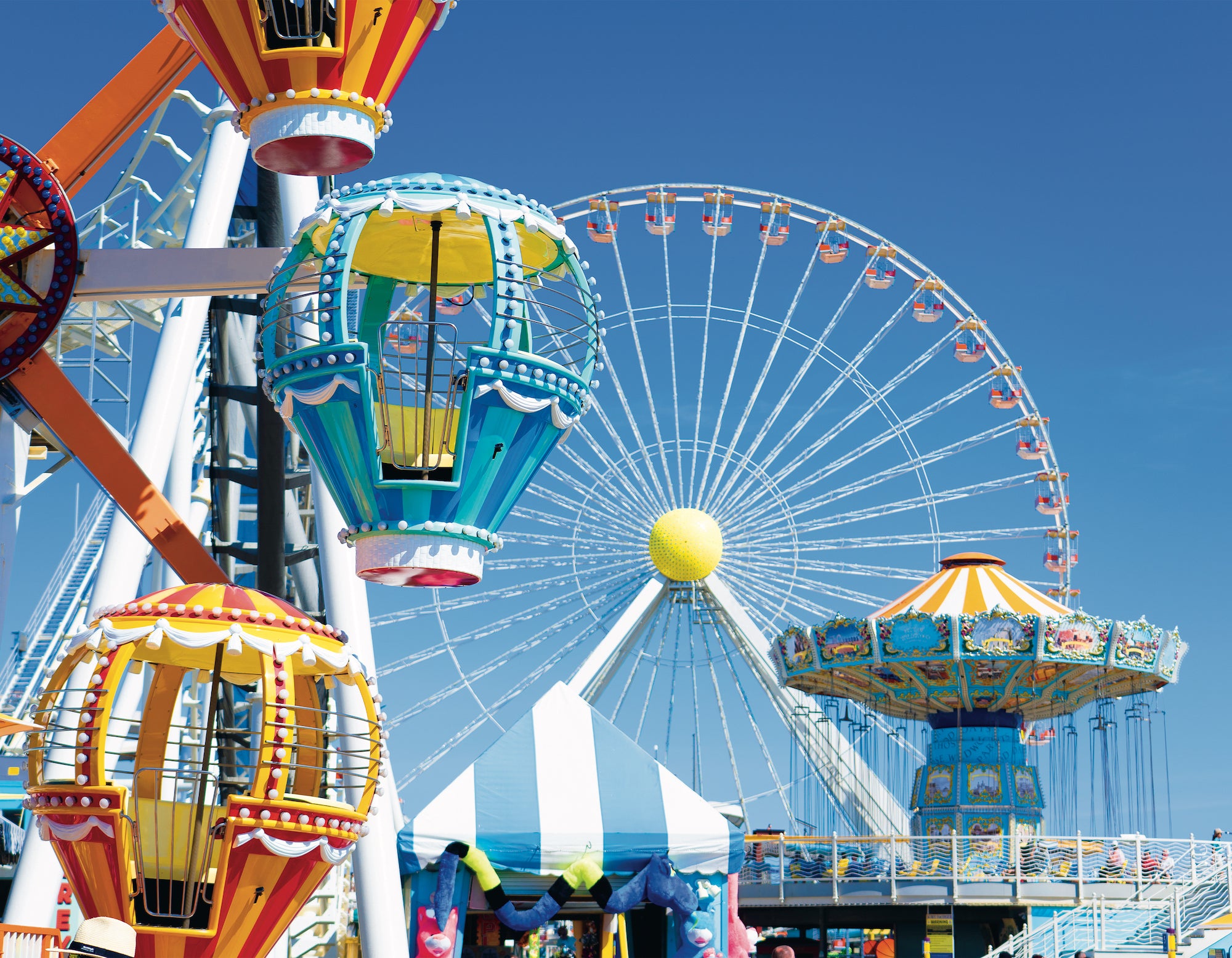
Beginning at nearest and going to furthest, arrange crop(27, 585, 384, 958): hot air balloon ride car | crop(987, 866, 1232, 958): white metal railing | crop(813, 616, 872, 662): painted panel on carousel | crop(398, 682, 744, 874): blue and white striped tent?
1. crop(27, 585, 384, 958): hot air balloon ride car
2. crop(398, 682, 744, 874): blue and white striped tent
3. crop(987, 866, 1232, 958): white metal railing
4. crop(813, 616, 872, 662): painted panel on carousel

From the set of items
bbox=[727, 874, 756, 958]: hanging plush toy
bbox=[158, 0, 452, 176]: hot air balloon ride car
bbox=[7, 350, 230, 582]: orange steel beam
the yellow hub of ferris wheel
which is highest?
the yellow hub of ferris wheel

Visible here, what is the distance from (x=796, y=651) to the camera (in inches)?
917

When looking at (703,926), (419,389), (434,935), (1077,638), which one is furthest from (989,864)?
(419,389)

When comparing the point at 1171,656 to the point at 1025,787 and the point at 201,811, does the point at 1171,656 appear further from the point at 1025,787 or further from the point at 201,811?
the point at 201,811

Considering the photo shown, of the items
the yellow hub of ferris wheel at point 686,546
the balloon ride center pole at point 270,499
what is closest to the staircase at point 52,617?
the yellow hub of ferris wheel at point 686,546

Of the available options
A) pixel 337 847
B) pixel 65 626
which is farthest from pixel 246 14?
pixel 65 626

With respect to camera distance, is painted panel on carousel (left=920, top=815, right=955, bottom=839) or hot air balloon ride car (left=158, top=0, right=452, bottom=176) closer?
hot air balloon ride car (left=158, top=0, right=452, bottom=176)

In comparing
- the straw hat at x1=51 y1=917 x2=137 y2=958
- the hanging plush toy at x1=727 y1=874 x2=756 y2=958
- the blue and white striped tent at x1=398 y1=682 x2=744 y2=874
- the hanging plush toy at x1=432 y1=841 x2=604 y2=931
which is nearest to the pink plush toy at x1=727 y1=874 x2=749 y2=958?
the hanging plush toy at x1=727 y1=874 x2=756 y2=958

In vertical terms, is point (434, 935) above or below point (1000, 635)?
below

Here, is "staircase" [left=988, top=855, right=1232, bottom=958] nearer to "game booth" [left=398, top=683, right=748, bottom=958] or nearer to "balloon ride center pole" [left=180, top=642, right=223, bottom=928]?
"game booth" [left=398, top=683, right=748, bottom=958]

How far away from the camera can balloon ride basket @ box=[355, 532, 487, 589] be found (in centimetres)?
538

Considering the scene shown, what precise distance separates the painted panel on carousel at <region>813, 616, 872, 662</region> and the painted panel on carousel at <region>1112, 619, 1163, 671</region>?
3222 millimetres

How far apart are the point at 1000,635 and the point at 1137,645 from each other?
80.3 inches

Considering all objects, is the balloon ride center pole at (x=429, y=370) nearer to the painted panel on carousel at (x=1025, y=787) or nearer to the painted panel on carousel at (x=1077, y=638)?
the painted panel on carousel at (x=1077, y=638)
